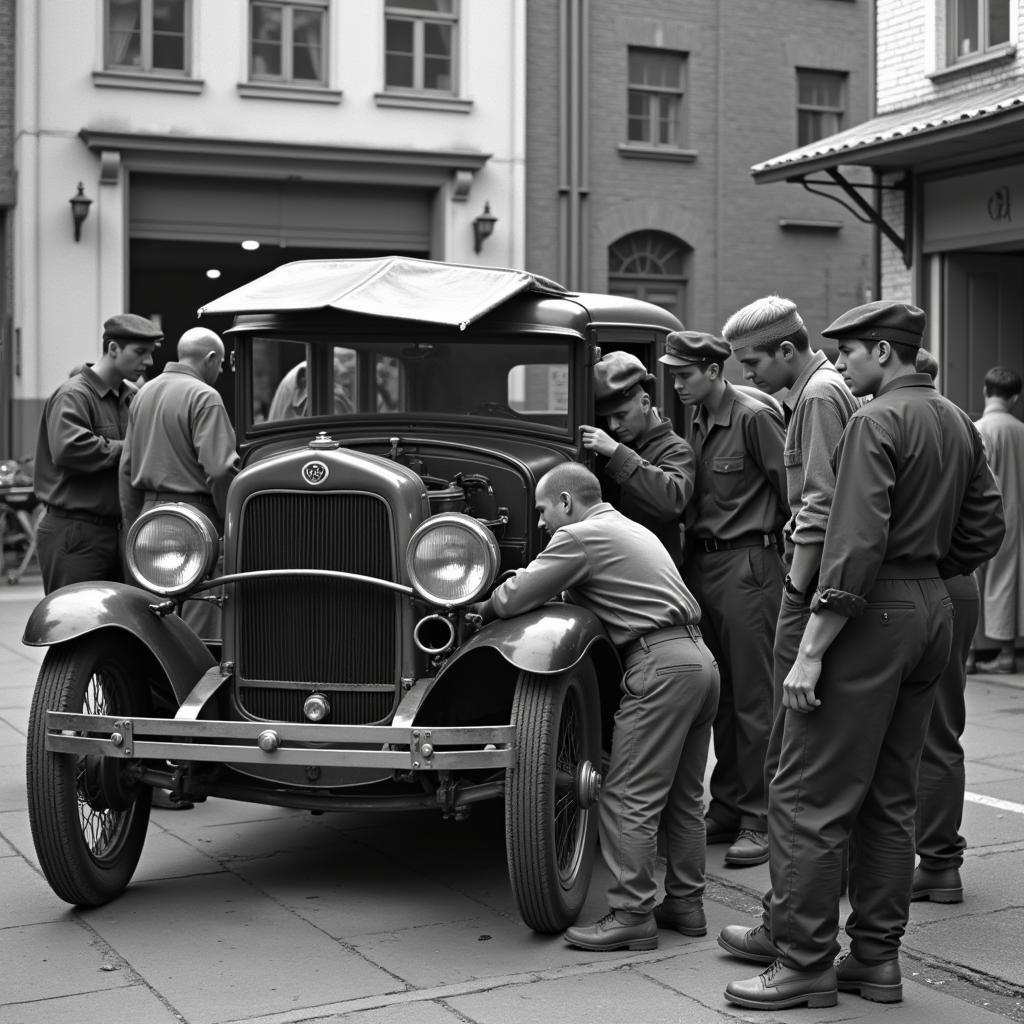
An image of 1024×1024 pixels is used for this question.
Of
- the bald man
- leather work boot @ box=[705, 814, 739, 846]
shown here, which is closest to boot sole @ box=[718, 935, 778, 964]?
leather work boot @ box=[705, 814, 739, 846]

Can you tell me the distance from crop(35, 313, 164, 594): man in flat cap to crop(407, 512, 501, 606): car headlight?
2588 millimetres

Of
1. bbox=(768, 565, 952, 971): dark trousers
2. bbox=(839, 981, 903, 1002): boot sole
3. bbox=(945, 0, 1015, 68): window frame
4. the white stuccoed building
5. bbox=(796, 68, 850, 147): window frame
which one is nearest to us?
bbox=(768, 565, 952, 971): dark trousers

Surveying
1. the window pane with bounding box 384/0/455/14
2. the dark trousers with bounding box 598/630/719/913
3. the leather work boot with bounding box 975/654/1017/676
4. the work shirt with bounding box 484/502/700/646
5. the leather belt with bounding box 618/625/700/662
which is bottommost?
the leather work boot with bounding box 975/654/1017/676

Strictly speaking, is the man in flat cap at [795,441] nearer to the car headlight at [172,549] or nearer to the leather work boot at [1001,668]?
the car headlight at [172,549]

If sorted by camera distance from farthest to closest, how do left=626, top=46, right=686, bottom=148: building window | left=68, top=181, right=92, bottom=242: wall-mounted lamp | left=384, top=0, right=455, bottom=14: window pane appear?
left=626, top=46, right=686, bottom=148: building window < left=384, top=0, right=455, bottom=14: window pane < left=68, top=181, right=92, bottom=242: wall-mounted lamp

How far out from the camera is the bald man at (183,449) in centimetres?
670

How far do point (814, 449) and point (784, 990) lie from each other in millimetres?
1640

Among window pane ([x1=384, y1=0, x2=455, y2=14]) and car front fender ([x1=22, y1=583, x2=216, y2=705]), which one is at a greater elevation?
window pane ([x1=384, y1=0, x2=455, y2=14])

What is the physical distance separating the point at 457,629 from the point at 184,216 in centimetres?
1466

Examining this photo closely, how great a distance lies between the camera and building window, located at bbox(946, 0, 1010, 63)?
39.7 ft

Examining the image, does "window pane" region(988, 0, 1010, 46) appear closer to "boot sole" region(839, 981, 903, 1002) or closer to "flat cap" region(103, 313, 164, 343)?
"flat cap" region(103, 313, 164, 343)

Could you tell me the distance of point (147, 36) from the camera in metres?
18.4

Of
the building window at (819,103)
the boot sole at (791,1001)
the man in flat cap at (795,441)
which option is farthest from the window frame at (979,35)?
the building window at (819,103)

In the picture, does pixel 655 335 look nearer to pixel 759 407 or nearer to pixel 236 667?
pixel 759 407
